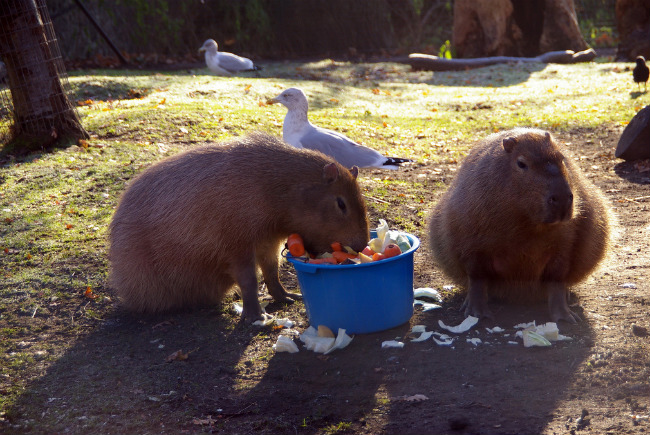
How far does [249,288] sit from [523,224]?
146 cm

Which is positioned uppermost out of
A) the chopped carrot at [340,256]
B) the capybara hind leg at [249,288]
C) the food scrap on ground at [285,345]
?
the chopped carrot at [340,256]

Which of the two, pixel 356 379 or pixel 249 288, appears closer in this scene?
pixel 356 379

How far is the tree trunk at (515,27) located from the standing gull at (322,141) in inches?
364

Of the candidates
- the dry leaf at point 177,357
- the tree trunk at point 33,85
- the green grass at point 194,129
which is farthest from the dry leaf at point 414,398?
the tree trunk at point 33,85

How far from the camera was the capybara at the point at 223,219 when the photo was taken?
358cm

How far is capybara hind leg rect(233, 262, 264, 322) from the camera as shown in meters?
3.69

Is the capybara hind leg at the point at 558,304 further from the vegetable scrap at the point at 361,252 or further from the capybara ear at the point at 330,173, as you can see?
the capybara ear at the point at 330,173

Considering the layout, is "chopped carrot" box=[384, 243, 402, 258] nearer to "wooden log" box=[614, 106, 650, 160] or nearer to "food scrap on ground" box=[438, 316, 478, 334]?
"food scrap on ground" box=[438, 316, 478, 334]

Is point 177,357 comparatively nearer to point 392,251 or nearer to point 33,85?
point 392,251

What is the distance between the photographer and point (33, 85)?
6660 mm

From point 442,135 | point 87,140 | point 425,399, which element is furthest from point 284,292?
point 442,135

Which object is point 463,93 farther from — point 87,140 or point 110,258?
point 110,258

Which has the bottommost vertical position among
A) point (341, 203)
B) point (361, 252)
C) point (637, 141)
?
point (637, 141)

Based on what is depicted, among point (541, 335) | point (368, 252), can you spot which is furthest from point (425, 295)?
point (541, 335)
